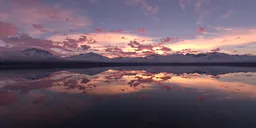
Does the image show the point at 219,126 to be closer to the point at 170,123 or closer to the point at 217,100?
the point at 170,123

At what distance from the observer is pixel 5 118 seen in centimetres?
1457

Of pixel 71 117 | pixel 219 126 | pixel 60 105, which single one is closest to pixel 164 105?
pixel 219 126

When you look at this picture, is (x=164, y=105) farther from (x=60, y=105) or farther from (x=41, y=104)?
(x=41, y=104)

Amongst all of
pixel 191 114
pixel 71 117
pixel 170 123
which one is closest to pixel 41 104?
pixel 71 117

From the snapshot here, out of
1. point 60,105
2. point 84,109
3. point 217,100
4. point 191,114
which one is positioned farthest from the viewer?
point 217,100

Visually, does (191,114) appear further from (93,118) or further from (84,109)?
(84,109)

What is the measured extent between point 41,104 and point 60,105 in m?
2.07

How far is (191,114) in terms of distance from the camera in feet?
51.5

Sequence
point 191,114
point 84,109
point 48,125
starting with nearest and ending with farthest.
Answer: point 48,125 < point 191,114 < point 84,109

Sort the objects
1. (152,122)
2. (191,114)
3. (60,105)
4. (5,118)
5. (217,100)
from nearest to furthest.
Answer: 1. (152,122)
2. (5,118)
3. (191,114)
4. (60,105)
5. (217,100)

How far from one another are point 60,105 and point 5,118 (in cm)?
495

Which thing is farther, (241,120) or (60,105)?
(60,105)

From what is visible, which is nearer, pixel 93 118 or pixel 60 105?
pixel 93 118

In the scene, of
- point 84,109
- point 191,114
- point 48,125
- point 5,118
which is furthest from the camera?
point 84,109
